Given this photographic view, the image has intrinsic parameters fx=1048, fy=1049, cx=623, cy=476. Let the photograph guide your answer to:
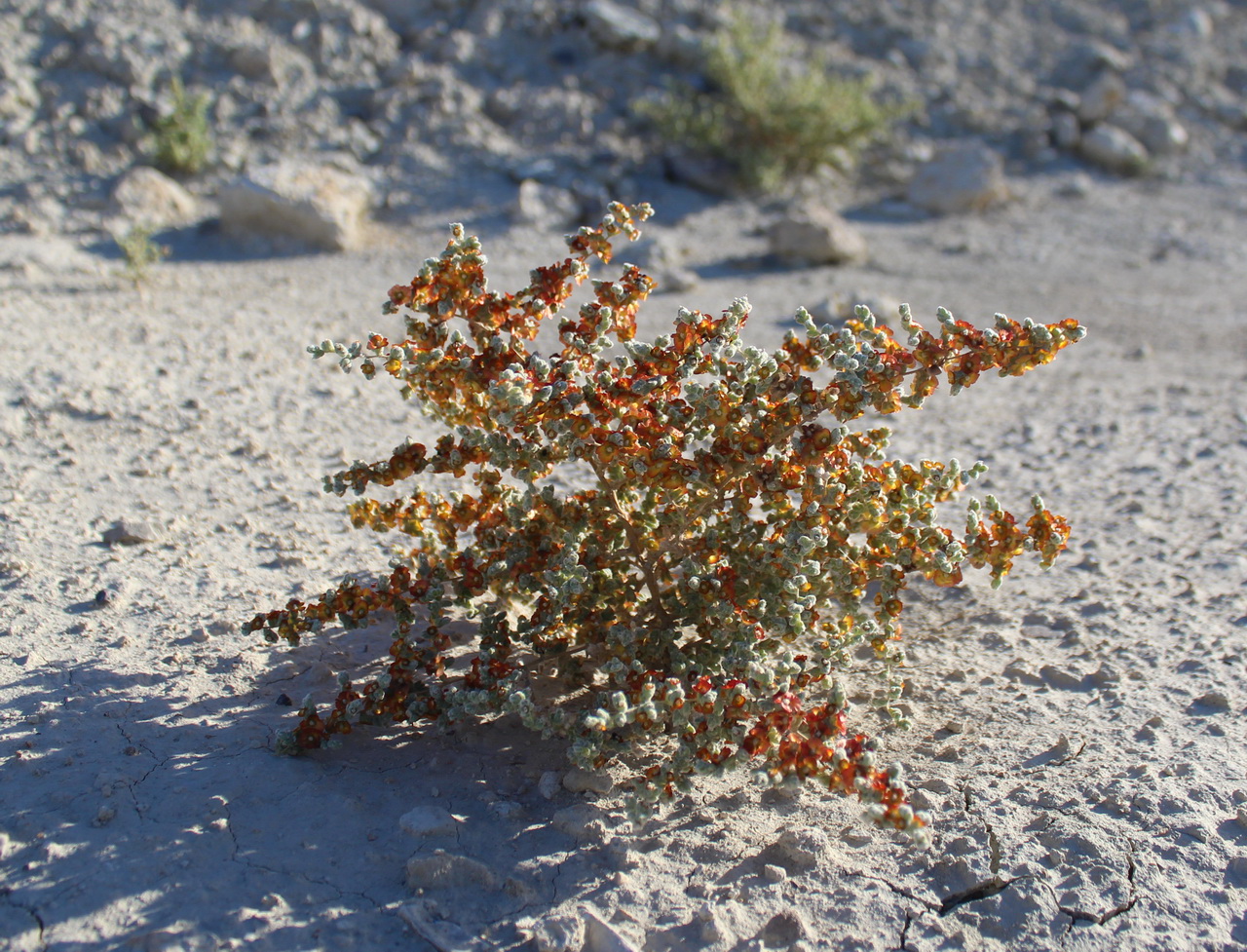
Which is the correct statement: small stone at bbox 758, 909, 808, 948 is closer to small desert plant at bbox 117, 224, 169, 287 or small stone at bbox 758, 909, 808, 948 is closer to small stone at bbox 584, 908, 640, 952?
small stone at bbox 584, 908, 640, 952

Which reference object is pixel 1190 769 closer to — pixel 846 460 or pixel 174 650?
pixel 846 460

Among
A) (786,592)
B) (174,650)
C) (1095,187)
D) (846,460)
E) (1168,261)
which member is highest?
(1095,187)

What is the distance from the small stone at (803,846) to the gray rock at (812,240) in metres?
6.31

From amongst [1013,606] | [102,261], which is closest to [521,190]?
[102,261]

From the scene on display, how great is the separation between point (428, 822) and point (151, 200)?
6.77 meters

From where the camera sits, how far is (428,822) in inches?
94.7

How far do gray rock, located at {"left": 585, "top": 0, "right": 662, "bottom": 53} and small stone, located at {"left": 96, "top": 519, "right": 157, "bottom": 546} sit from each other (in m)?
8.65

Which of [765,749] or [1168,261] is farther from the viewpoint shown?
[1168,261]

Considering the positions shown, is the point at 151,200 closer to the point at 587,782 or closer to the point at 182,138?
the point at 182,138

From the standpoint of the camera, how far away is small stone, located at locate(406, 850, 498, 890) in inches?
88.9

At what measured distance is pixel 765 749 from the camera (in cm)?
220

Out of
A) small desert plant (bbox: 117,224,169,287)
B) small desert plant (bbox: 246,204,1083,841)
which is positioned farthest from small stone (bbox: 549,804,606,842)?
small desert plant (bbox: 117,224,169,287)

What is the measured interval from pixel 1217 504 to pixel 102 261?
6.52m

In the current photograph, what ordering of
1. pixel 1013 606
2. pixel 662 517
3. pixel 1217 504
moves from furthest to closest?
pixel 1217 504 < pixel 1013 606 < pixel 662 517
